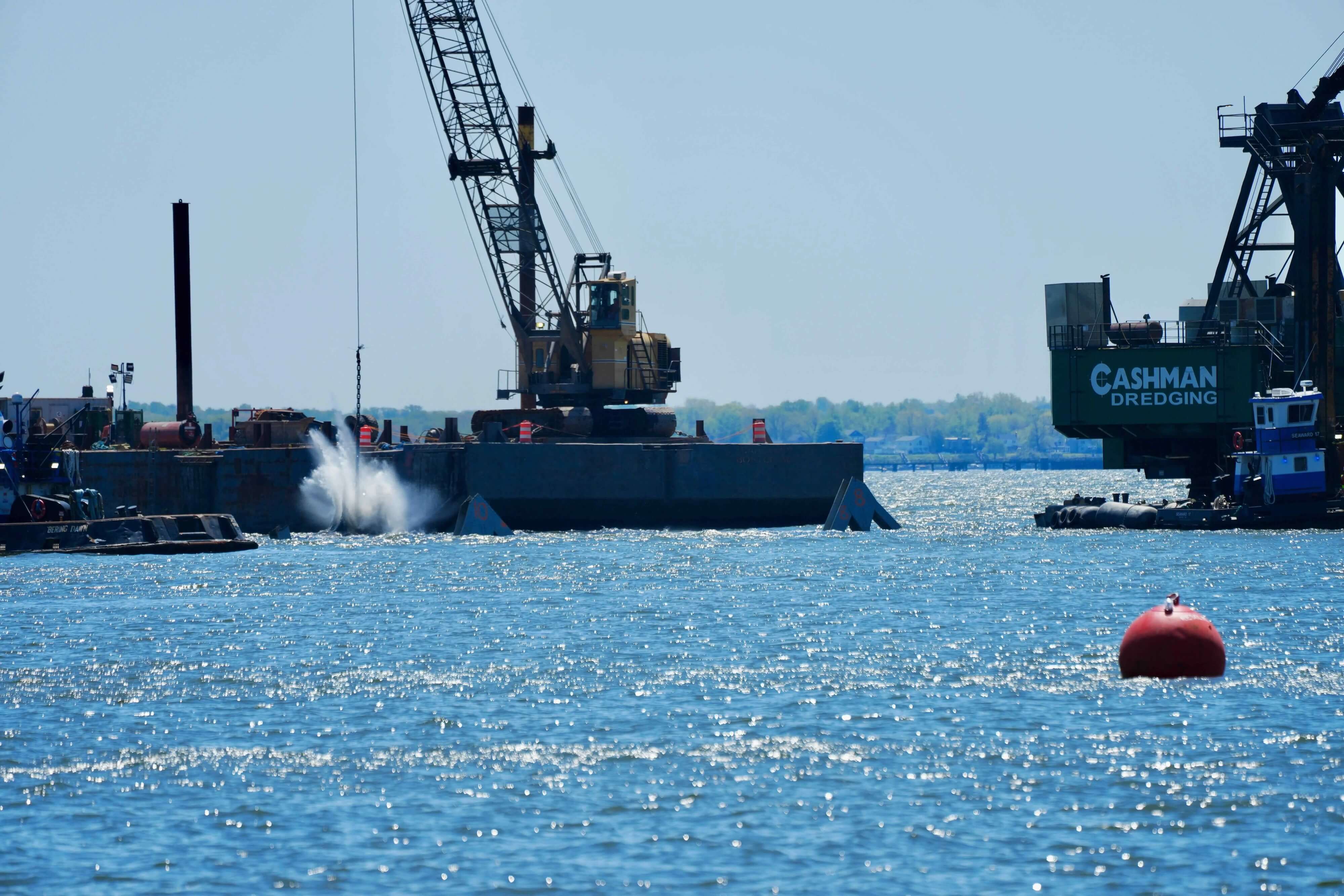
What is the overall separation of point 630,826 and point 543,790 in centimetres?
194

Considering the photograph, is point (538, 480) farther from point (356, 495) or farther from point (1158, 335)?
point (1158, 335)

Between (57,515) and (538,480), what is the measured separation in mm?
21990

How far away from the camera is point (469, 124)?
269ft

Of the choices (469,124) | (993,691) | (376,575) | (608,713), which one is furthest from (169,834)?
(469,124)

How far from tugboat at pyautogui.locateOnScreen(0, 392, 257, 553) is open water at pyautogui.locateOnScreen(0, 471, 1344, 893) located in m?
11.5

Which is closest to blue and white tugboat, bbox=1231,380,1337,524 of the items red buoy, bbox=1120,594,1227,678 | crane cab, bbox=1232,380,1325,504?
crane cab, bbox=1232,380,1325,504

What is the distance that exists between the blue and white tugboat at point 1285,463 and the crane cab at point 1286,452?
0.7 inches

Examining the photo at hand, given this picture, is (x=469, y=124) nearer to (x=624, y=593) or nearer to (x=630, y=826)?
(x=624, y=593)

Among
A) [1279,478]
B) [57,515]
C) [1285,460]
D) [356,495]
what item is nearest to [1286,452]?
[1285,460]

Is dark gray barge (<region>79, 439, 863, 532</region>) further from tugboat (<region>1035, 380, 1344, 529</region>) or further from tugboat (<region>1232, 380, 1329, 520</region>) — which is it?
tugboat (<region>1232, 380, 1329, 520</region>)

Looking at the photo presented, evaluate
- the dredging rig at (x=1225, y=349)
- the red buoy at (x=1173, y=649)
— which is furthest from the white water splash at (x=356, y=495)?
the red buoy at (x=1173, y=649)

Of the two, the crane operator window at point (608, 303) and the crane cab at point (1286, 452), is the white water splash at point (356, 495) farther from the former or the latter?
the crane cab at point (1286, 452)

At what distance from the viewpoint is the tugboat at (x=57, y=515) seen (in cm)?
5375

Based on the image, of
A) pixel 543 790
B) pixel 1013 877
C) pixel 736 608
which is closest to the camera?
pixel 1013 877
